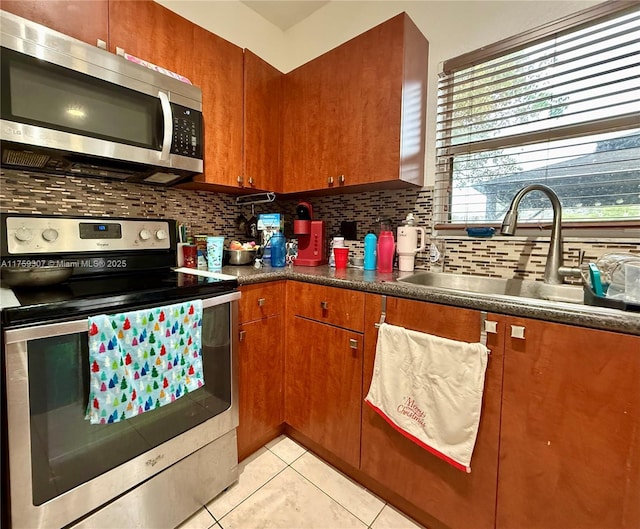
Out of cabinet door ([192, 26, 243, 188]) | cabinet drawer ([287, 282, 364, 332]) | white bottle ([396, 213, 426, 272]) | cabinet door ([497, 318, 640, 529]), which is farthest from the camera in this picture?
white bottle ([396, 213, 426, 272])

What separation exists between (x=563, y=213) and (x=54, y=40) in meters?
2.11

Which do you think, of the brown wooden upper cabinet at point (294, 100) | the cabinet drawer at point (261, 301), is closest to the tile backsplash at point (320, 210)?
the brown wooden upper cabinet at point (294, 100)

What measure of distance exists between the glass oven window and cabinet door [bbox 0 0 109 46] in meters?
1.15

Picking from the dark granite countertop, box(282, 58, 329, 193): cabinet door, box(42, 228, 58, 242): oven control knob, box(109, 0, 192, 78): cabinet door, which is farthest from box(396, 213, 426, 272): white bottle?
box(42, 228, 58, 242): oven control knob

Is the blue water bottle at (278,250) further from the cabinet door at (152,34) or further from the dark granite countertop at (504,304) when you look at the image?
the cabinet door at (152,34)

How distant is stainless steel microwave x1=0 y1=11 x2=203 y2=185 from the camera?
3.24 feet

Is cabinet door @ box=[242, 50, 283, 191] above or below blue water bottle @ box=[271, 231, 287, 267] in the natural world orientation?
above

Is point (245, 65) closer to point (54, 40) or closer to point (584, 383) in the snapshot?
point (54, 40)

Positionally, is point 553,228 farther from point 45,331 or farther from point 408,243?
point 45,331

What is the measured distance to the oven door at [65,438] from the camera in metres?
0.80

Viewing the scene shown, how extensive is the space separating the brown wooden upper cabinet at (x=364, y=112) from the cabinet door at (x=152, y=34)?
2.14 feet

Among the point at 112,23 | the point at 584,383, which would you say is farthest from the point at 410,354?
the point at 112,23

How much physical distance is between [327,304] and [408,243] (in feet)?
1.93

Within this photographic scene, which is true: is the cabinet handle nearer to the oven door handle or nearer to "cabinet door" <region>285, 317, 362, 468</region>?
"cabinet door" <region>285, 317, 362, 468</region>
